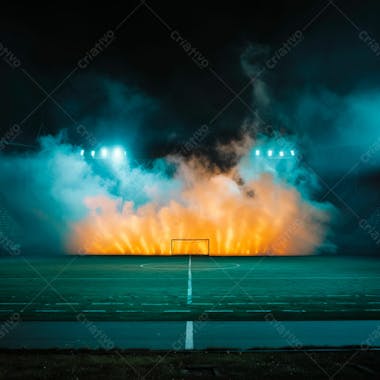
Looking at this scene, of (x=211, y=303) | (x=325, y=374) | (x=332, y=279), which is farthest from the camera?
(x=332, y=279)

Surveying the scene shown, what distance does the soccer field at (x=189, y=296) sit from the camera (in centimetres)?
941

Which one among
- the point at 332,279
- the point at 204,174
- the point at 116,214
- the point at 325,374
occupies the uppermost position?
the point at 204,174

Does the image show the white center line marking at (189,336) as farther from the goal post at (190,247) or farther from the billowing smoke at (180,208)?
the goal post at (190,247)

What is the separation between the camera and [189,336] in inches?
282

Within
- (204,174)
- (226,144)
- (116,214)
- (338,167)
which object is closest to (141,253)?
(116,214)

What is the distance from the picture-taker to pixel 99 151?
3544 cm

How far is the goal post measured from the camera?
36469 mm

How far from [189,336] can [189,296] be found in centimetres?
492

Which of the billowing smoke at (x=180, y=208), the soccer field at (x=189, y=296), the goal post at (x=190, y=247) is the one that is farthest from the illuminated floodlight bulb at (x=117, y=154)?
the soccer field at (x=189, y=296)

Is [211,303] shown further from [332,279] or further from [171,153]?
[171,153]

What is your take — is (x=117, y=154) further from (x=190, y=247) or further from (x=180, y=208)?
(x=190, y=247)

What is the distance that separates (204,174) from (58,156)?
11.4 m

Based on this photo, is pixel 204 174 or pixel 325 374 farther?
pixel 204 174

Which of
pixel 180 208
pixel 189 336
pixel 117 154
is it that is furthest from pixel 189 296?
pixel 180 208
